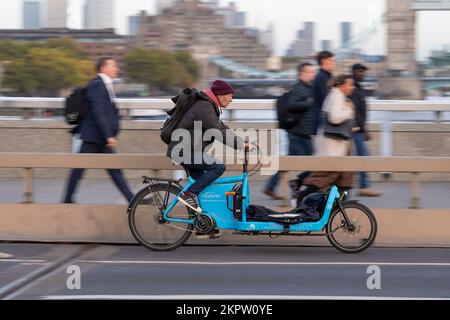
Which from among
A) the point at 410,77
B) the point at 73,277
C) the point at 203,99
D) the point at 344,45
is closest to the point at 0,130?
the point at 203,99

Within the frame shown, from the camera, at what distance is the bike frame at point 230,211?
344 inches

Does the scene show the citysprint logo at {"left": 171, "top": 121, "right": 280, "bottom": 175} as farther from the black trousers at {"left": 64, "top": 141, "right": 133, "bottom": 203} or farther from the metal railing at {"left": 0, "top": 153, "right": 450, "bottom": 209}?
the black trousers at {"left": 64, "top": 141, "right": 133, "bottom": 203}

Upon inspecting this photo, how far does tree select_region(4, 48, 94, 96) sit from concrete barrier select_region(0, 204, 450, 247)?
6033 centimetres

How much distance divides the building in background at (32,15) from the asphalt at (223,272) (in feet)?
313

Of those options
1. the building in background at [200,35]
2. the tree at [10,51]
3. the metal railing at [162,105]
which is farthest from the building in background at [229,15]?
the metal railing at [162,105]

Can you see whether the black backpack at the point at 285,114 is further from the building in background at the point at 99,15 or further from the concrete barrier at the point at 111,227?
the building in background at the point at 99,15

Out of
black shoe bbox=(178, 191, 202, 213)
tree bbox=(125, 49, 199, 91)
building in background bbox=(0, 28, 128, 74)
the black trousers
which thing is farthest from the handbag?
building in background bbox=(0, 28, 128, 74)

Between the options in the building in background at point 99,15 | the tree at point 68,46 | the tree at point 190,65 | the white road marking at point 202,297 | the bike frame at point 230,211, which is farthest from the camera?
the building in background at point 99,15

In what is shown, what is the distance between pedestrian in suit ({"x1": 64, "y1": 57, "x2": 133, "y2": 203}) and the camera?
996cm

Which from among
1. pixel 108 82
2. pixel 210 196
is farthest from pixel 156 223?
pixel 108 82

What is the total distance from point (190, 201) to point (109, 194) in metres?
2.66

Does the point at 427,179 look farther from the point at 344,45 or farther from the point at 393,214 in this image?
the point at 344,45

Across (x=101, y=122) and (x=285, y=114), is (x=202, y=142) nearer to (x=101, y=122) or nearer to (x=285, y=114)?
(x=101, y=122)

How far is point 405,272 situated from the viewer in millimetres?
7789
